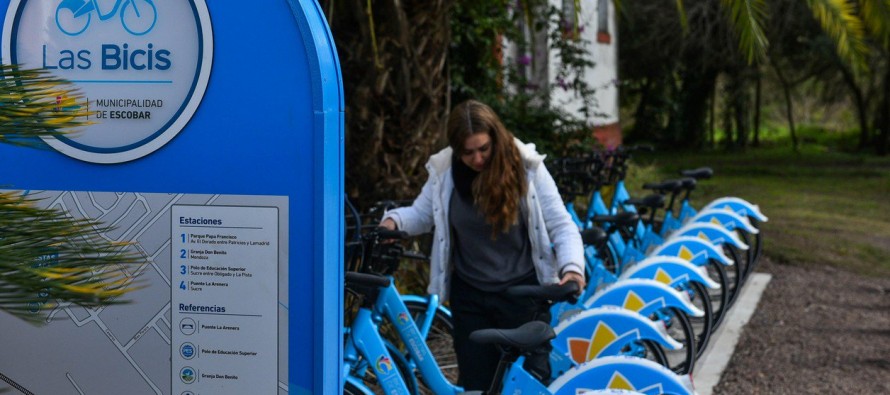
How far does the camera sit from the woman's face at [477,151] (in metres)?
4.15

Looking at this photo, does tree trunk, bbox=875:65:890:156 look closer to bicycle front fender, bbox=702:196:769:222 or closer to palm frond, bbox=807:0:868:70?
bicycle front fender, bbox=702:196:769:222

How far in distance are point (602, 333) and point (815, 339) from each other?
11.8 feet

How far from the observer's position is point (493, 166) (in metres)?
4.19

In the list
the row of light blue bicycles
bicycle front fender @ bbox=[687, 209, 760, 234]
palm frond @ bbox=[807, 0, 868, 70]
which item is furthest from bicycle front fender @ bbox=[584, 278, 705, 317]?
bicycle front fender @ bbox=[687, 209, 760, 234]

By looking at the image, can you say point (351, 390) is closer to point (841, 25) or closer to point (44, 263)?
point (44, 263)

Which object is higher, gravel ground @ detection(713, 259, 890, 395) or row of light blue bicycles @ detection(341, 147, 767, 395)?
row of light blue bicycles @ detection(341, 147, 767, 395)

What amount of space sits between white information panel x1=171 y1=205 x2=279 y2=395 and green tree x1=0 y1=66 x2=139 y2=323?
735 millimetres

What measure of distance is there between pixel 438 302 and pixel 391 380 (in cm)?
97

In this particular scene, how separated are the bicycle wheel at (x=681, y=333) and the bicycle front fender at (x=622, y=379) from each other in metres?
1.98

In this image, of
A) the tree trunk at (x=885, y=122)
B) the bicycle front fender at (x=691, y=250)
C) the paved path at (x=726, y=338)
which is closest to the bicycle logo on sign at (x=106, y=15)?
the paved path at (x=726, y=338)

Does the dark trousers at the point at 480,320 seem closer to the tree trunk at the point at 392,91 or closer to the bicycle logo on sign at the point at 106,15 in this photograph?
the bicycle logo on sign at the point at 106,15

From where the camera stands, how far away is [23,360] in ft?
8.21

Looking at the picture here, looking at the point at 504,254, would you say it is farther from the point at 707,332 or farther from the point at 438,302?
the point at 707,332

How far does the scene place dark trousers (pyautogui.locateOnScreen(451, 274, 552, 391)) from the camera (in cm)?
430
